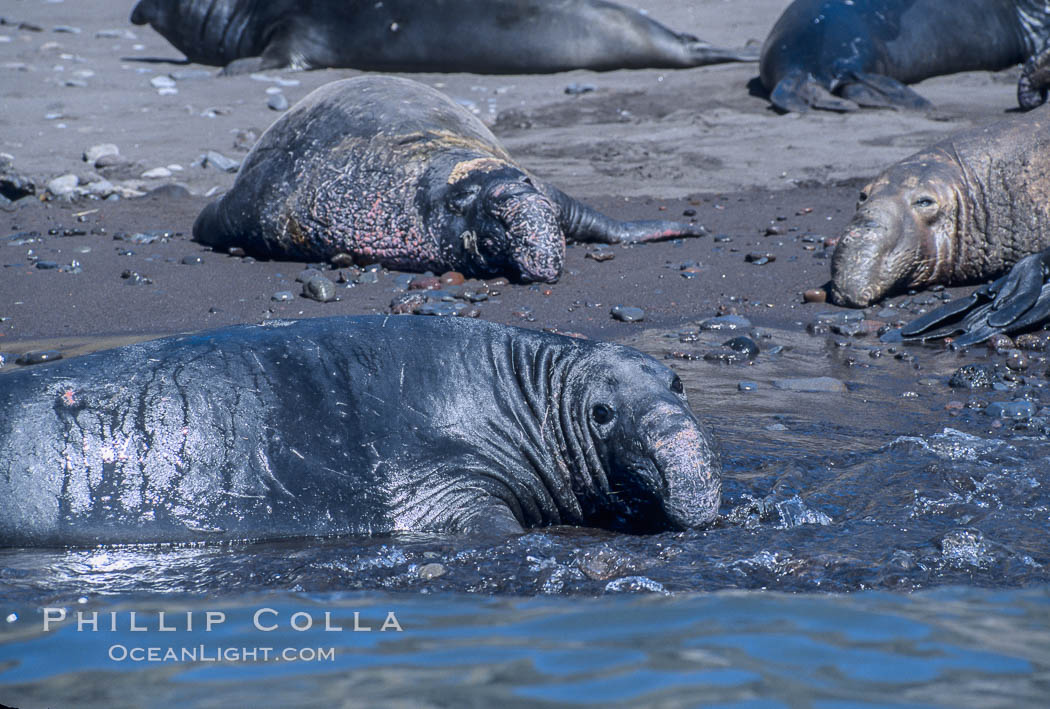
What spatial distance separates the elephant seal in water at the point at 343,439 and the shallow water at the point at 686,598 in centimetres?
10

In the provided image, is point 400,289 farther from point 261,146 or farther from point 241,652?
point 241,652

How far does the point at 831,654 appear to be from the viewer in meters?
2.47

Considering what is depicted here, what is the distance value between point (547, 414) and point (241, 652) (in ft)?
4.71

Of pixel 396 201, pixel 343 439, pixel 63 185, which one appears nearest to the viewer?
pixel 343 439

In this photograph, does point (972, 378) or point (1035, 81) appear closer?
point (972, 378)

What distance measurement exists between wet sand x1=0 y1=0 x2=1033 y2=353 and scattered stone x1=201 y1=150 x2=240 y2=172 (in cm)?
17

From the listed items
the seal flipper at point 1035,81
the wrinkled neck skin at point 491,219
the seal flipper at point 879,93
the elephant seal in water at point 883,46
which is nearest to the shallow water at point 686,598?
the wrinkled neck skin at point 491,219

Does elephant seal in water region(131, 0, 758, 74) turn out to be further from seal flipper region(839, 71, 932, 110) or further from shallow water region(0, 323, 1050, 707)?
shallow water region(0, 323, 1050, 707)

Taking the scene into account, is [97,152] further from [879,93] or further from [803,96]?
[879,93]

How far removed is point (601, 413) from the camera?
362 cm

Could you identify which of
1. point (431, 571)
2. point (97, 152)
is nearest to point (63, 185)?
point (97, 152)

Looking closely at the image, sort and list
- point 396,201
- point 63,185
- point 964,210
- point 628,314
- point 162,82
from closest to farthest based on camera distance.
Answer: point 628,314 → point 964,210 → point 396,201 → point 63,185 → point 162,82

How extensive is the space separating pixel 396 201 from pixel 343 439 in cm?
396

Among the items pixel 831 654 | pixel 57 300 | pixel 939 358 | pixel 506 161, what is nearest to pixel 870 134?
pixel 506 161
